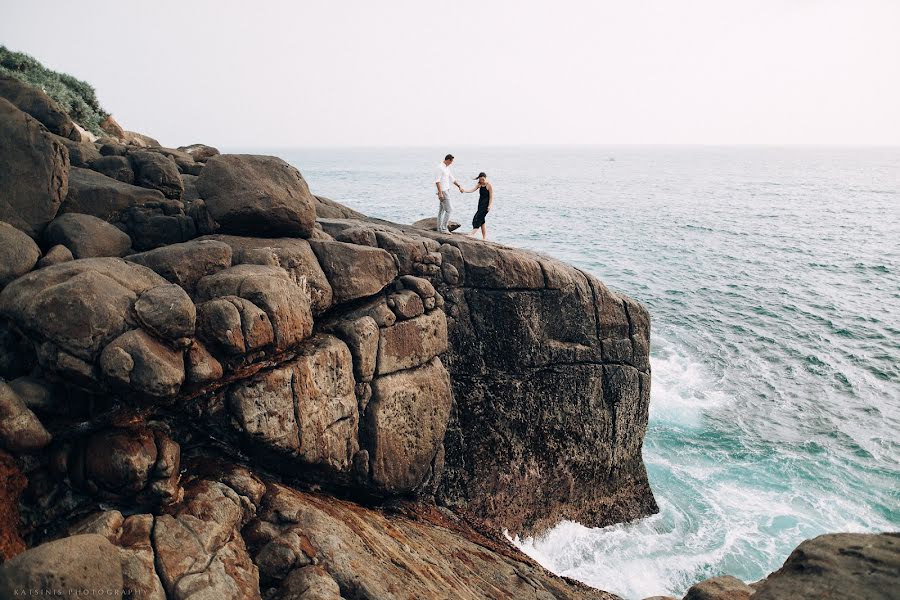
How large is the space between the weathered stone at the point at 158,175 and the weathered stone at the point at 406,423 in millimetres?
8158

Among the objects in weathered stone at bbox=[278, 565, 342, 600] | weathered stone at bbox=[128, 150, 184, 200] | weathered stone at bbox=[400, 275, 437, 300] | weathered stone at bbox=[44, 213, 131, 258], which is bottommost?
weathered stone at bbox=[278, 565, 342, 600]

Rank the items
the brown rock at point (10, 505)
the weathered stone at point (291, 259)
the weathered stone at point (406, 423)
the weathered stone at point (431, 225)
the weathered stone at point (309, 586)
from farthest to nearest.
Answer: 1. the weathered stone at point (431, 225)
2. the weathered stone at point (406, 423)
3. the weathered stone at point (291, 259)
4. the weathered stone at point (309, 586)
5. the brown rock at point (10, 505)

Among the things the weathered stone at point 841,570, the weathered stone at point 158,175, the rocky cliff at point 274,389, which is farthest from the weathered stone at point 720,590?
the weathered stone at point 158,175

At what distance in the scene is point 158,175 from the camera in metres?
15.4

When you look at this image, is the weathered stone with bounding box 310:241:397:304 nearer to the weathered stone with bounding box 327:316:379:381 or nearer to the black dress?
the weathered stone with bounding box 327:316:379:381

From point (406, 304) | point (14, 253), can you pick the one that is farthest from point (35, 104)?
point (406, 304)

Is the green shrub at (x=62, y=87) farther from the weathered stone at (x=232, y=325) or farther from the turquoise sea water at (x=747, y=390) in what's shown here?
the turquoise sea water at (x=747, y=390)

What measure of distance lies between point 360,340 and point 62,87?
24740 mm

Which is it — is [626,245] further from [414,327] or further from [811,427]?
[414,327]

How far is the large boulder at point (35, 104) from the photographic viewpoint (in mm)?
15477

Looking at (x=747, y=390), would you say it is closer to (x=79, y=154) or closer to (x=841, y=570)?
(x=841, y=570)

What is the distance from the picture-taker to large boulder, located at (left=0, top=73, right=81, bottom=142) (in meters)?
15.5

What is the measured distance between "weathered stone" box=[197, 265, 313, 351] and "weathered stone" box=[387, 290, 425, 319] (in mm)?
3096

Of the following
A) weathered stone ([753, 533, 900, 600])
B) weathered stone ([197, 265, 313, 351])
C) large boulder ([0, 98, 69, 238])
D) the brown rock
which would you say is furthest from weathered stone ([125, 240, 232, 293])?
weathered stone ([753, 533, 900, 600])
